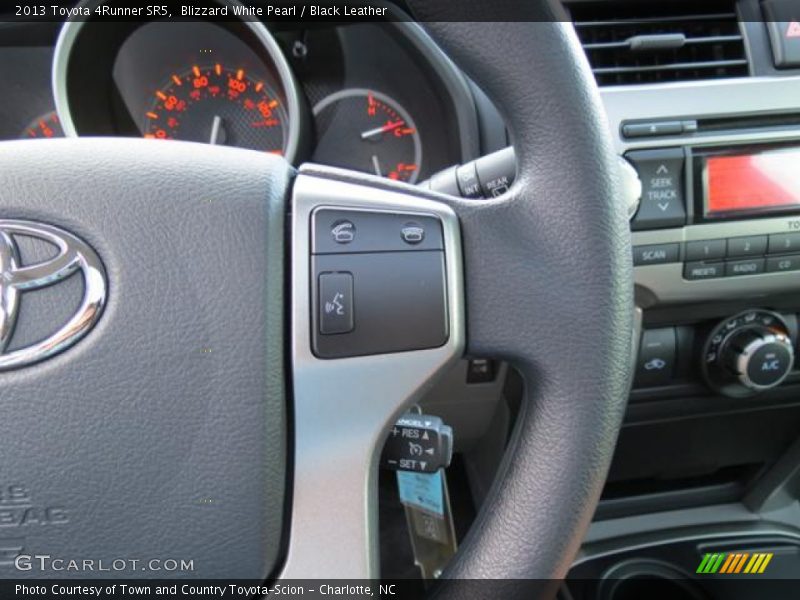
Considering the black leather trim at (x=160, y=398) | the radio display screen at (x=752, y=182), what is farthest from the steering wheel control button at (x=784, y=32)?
the black leather trim at (x=160, y=398)

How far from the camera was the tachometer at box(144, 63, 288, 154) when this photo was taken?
154 centimetres

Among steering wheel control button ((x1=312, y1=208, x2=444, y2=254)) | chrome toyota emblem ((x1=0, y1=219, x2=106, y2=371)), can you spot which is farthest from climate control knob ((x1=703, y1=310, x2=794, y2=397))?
chrome toyota emblem ((x1=0, y1=219, x2=106, y2=371))

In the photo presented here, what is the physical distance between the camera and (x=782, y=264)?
1212 mm

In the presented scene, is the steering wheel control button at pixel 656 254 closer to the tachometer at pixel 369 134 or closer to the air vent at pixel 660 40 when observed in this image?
the air vent at pixel 660 40

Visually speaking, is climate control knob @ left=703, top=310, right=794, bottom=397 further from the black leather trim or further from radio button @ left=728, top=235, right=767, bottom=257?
the black leather trim

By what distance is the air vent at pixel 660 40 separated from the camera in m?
1.23

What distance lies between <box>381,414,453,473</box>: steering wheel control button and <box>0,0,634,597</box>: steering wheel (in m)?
0.06

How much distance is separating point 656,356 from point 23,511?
1.05m

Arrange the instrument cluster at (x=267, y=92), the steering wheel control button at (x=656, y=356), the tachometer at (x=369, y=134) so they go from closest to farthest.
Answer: the steering wheel control button at (x=656, y=356) → the instrument cluster at (x=267, y=92) → the tachometer at (x=369, y=134)

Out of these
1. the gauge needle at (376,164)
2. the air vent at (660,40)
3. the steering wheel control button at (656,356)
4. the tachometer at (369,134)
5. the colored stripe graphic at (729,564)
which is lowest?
the colored stripe graphic at (729,564)

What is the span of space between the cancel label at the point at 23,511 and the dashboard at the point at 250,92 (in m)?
0.93

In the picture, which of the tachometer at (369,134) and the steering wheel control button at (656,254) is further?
the tachometer at (369,134)

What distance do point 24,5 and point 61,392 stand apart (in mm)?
1101

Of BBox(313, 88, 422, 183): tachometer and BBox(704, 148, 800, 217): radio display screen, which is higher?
BBox(313, 88, 422, 183): tachometer
